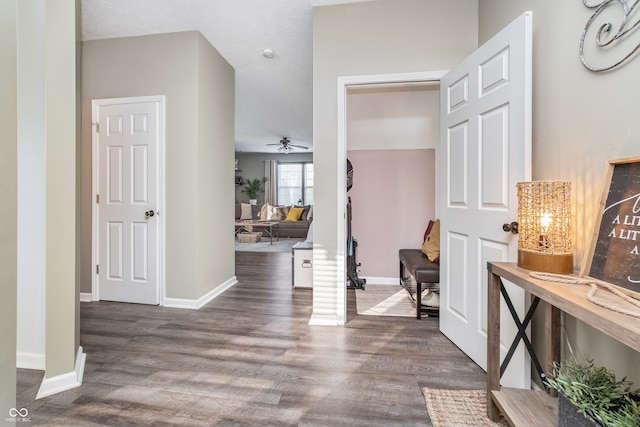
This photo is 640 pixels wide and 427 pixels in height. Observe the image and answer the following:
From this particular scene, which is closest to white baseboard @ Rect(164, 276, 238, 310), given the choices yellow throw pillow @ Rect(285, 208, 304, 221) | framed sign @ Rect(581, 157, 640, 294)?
framed sign @ Rect(581, 157, 640, 294)

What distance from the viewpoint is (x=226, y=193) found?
3.54m

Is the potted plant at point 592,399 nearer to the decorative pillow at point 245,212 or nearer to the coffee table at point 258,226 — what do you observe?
the coffee table at point 258,226

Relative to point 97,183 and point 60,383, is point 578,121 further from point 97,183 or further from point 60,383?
point 97,183

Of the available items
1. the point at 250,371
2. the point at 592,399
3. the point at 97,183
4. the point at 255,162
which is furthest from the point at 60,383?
the point at 255,162

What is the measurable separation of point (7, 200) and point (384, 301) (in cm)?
280

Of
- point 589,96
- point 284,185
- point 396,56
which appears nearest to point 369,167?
point 396,56

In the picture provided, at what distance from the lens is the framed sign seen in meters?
0.90

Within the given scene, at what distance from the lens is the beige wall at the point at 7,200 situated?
91cm

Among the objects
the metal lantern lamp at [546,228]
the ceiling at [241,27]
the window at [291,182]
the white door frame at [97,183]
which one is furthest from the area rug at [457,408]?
the window at [291,182]

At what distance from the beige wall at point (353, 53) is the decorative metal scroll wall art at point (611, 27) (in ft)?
3.71

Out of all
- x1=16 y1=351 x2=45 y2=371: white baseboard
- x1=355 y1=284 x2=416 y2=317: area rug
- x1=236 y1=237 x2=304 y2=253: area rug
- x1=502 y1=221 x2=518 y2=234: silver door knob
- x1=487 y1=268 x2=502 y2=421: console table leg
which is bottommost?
x1=355 y1=284 x2=416 y2=317: area rug

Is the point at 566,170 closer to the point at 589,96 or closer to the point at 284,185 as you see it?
the point at 589,96

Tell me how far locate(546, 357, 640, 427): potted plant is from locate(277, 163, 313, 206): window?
8879 millimetres

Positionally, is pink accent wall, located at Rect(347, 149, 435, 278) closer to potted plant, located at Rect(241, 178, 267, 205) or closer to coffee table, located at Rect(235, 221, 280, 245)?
coffee table, located at Rect(235, 221, 280, 245)
